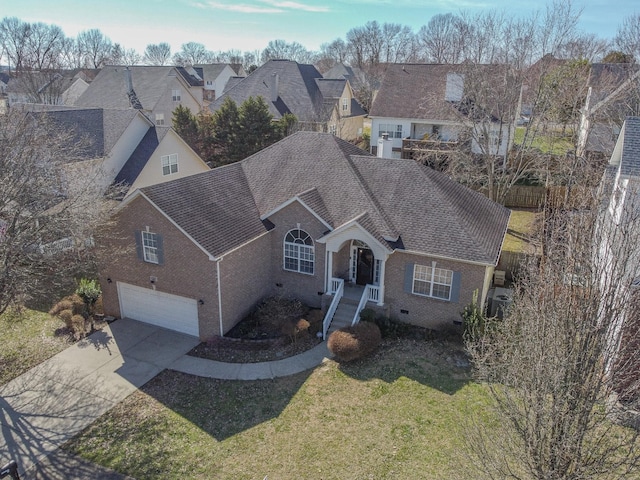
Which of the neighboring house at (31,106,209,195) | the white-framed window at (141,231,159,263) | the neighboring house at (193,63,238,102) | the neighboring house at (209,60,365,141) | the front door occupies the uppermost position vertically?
the neighboring house at (193,63,238,102)

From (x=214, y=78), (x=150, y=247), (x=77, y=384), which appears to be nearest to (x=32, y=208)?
(x=150, y=247)

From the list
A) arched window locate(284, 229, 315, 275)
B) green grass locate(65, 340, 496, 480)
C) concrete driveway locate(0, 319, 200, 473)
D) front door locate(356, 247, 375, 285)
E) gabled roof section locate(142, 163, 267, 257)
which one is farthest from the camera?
front door locate(356, 247, 375, 285)

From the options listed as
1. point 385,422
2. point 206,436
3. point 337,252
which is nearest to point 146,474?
point 206,436

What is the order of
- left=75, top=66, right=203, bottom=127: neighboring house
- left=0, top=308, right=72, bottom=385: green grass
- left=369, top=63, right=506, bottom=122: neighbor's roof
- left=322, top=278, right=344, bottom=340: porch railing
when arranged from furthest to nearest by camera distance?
left=75, top=66, right=203, bottom=127: neighboring house → left=369, top=63, right=506, bottom=122: neighbor's roof → left=322, top=278, right=344, bottom=340: porch railing → left=0, top=308, right=72, bottom=385: green grass

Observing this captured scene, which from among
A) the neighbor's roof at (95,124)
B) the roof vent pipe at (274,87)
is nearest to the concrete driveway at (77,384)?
the neighbor's roof at (95,124)

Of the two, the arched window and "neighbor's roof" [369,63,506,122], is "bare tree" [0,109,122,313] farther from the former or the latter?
"neighbor's roof" [369,63,506,122]

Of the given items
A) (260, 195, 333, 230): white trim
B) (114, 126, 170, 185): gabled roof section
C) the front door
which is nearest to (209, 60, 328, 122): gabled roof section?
(114, 126, 170, 185): gabled roof section
